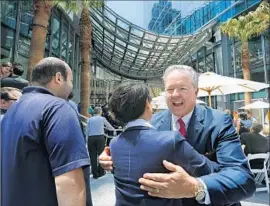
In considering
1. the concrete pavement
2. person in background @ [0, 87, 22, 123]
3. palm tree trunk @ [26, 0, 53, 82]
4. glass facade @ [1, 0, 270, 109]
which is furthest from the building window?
person in background @ [0, 87, 22, 123]

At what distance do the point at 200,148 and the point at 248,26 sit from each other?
1730cm

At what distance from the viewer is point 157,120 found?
5.34 ft

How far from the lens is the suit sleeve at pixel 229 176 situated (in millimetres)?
1153

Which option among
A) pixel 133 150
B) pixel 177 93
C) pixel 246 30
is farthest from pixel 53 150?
pixel 246 30

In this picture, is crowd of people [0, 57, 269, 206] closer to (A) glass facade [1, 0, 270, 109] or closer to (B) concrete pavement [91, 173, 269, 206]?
(B) concrete pavement [91, 173, 269, 206]

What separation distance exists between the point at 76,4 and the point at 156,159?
369 inches

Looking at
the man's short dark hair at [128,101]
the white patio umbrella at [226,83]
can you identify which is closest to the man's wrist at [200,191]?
the man's short dark hair at [128,101]

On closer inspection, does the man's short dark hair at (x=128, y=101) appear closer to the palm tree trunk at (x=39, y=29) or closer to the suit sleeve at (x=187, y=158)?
the suit sleeve at (x=187, y=158)

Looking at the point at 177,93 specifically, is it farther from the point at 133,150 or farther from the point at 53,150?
the point at 53,150

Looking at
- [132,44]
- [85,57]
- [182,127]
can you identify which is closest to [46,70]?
[182,127]

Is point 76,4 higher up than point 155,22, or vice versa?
point 155,22

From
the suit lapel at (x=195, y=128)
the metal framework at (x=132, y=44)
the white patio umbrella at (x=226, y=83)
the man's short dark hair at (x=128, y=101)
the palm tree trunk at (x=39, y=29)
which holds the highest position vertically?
the metal framework at (x=132, y=44)

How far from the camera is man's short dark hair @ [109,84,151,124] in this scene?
1.40 meters

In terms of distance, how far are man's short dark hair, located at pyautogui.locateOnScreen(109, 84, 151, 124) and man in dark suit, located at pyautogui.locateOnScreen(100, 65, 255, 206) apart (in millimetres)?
202
